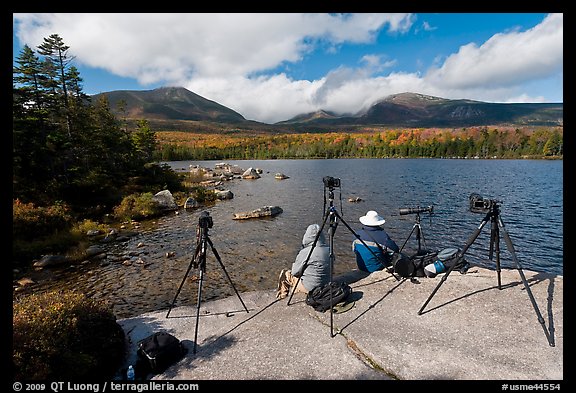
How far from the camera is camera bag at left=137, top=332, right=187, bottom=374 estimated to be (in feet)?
16.1

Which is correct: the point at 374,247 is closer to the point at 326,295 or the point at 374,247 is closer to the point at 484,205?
the point at 326,295

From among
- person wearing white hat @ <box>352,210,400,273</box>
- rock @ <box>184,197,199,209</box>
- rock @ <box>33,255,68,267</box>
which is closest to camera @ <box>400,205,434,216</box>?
person wearing white hat @ <box>352,210,400,273</box>

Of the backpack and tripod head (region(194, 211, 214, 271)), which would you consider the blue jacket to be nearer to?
the backpack

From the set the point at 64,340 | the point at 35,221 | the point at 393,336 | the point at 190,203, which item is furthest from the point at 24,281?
the point at 190,203

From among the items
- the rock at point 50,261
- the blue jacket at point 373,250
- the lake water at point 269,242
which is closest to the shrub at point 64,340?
the lake water at point 269,242

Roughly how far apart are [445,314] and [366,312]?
1596mm

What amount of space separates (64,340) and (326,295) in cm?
513

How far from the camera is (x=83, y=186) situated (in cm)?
2483

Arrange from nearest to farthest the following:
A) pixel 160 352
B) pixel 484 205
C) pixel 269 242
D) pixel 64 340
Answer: pixel 64 340
pixel 160 352
pixel 484 205
pixel 269 242

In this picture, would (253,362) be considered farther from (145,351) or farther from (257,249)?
(257,249)

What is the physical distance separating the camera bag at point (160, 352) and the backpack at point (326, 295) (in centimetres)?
299

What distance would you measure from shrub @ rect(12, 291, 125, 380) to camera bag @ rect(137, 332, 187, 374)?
2.57 feet

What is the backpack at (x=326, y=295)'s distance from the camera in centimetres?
635

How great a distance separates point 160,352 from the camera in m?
4.98
